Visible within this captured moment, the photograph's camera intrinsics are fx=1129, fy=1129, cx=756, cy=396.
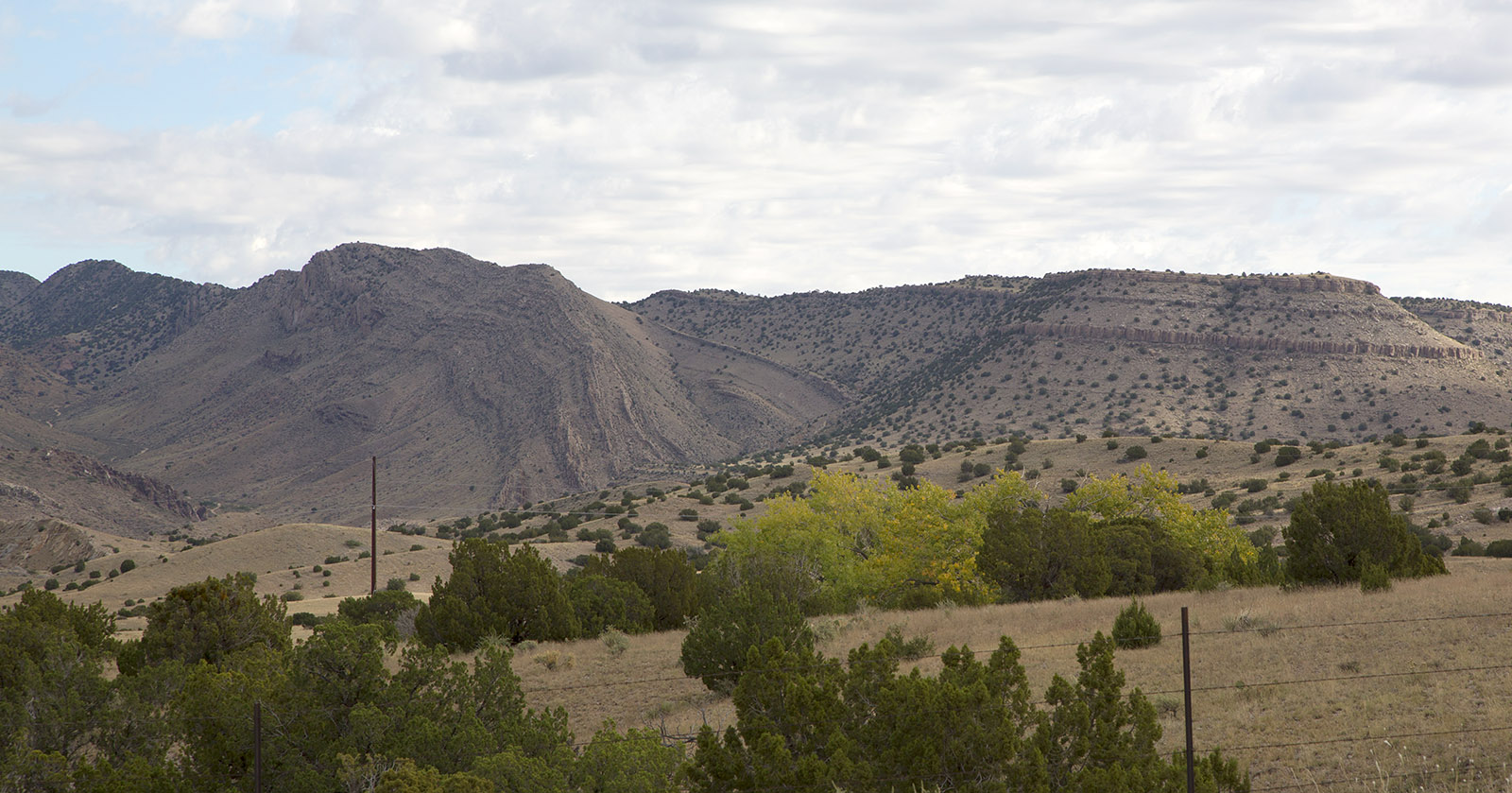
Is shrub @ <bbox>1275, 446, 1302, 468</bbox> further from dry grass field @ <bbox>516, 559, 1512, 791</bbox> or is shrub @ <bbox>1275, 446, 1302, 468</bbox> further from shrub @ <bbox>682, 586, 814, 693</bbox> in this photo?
shrub @ <bbox>682, 586, 814, 693</bbox>

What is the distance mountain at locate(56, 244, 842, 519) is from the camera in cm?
10256

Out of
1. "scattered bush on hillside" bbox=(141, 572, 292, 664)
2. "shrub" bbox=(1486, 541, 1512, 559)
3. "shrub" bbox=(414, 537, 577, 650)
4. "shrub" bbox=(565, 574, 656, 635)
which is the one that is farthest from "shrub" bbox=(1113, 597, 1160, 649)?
"shrub" bbox=(1486, 541, 1512, 559)

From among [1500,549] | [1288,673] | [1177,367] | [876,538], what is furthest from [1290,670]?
[1177,367]

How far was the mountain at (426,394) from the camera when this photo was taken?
103m

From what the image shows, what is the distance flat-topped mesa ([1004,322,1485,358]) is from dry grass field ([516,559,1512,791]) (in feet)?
231

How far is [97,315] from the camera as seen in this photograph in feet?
486

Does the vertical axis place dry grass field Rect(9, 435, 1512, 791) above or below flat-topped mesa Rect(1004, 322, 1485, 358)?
below

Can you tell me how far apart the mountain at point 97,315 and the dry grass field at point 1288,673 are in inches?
5082

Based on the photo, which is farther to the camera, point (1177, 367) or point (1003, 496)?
point (1177, 367)

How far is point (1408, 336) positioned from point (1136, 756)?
97.4 meters

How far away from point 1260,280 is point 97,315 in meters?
140

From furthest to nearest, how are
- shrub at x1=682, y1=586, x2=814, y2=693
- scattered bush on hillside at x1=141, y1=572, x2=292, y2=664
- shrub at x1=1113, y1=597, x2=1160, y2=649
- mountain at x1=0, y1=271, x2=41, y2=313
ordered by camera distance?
1. mountain at x1=0, y1=271, x2=41, y2=313
2. scattered bush on hillside at x1=141, y1=572, x2=292, y2=664
3. shrub at x1=682, y1=586, x2=814, y2=693
4. shrub at x1=1113, y1=597, x2=1160, y2=649

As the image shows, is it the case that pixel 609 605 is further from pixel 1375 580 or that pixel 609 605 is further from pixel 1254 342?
pixel 1254 342

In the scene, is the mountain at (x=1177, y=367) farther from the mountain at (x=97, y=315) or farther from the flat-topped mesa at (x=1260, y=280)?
the mountain at (x=97, y=315)
